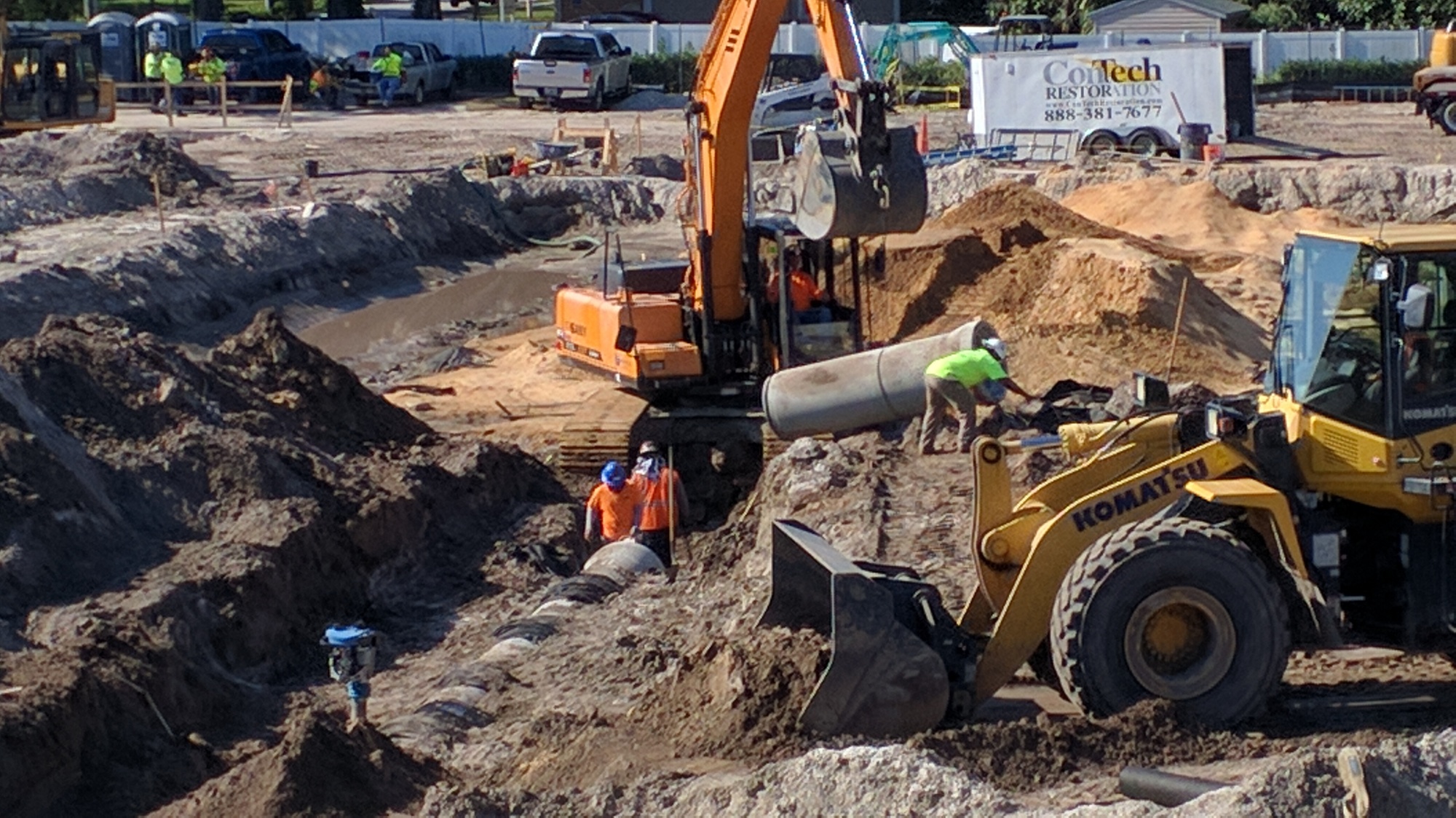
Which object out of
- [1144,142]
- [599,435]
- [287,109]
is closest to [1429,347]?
[599,435]

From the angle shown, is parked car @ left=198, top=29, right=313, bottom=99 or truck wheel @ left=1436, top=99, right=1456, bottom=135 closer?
truck wheel @ left=1436, top=99, right=1456, bottom=135

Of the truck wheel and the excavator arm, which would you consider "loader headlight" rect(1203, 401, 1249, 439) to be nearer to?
the excavator arm

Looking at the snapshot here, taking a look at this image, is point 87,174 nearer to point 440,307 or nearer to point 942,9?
point 440,307

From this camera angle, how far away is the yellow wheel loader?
8.48 meters

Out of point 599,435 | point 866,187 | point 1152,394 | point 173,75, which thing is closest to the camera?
point 1152,394

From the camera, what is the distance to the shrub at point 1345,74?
47094 mm

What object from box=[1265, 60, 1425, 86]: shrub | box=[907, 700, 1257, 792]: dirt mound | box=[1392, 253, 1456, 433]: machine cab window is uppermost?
box=[1265, 60, 1425, 86]: shrub

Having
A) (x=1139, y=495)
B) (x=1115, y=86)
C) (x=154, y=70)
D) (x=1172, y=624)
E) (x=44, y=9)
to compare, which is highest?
(x=44, y=9)

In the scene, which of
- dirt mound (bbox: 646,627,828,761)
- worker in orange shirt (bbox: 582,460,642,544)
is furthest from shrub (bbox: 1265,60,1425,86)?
dirt mound (bbox: 646,627,828,761)

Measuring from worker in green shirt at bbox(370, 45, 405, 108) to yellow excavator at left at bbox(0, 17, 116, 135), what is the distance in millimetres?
10684

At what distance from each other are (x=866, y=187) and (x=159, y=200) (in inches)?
562

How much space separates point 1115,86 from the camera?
32844 millimetres

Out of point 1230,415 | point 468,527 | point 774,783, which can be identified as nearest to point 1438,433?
point 1230,415

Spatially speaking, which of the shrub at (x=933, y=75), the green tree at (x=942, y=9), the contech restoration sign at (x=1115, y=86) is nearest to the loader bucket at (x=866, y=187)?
the contech restoration sign at (x=1115, y=86)
